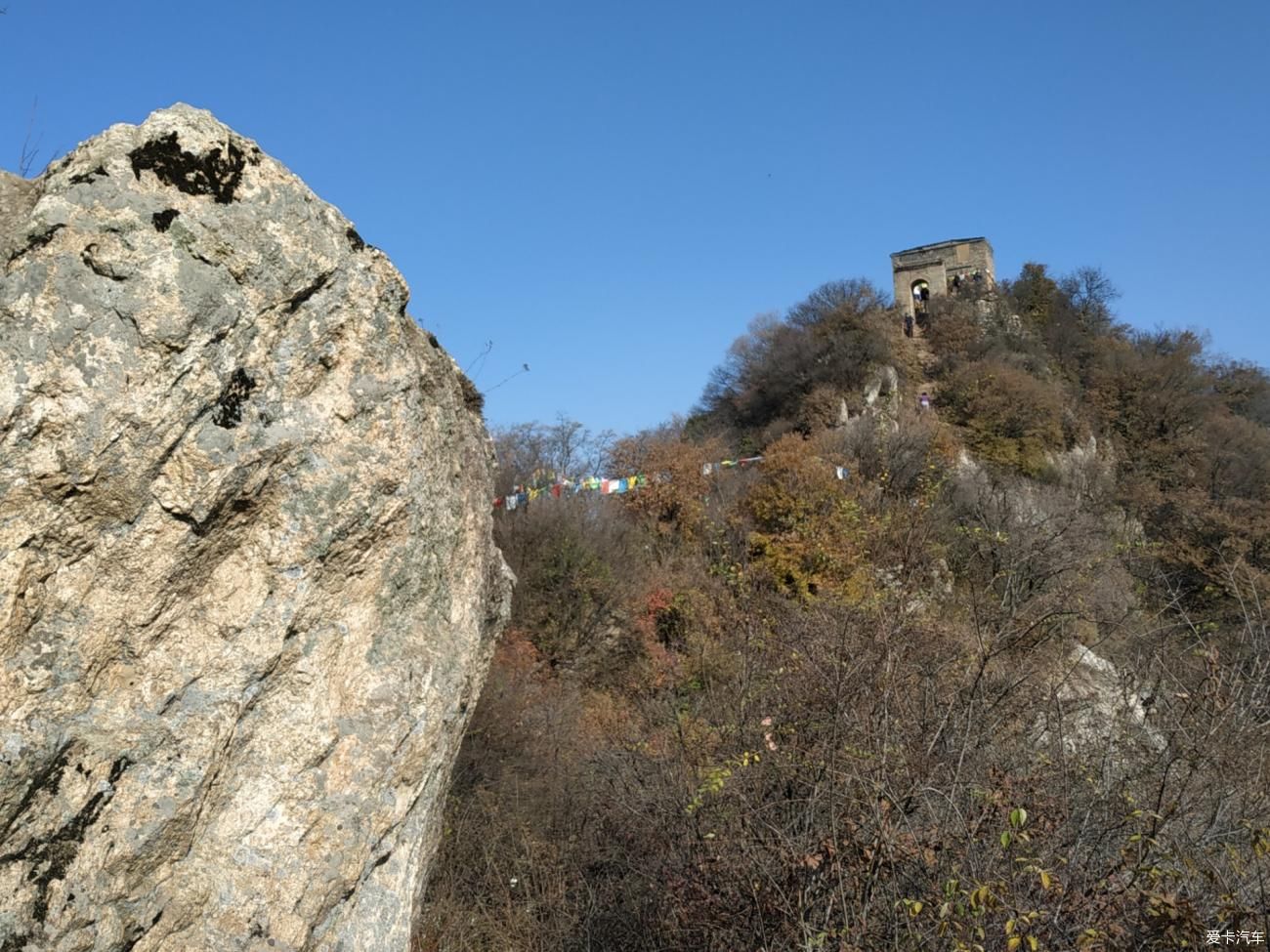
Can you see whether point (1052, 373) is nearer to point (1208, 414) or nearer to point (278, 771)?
point (1208, 414)

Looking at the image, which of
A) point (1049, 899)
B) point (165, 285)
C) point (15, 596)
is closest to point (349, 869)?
point (15, 596)

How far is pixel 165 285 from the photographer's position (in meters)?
3.34

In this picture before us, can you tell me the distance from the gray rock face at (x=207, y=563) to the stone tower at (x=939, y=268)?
33.7 m

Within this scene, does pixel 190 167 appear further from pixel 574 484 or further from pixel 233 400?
pixel 574 484

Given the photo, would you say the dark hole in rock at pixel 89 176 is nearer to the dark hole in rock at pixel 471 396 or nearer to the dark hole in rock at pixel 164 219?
the dark hole in rock at pixel 164 219

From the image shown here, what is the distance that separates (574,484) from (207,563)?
15.1 m

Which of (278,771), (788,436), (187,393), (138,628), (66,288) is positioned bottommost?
(278,771)

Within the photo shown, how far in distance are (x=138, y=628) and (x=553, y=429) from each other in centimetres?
1984

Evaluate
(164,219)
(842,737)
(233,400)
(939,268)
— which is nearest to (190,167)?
(164,219)

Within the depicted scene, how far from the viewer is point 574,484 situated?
61.0 ft

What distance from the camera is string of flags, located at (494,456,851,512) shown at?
16359mm

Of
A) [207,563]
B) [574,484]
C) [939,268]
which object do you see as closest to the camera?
[207,563]

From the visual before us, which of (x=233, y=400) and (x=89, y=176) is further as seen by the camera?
(x=233, y=400)

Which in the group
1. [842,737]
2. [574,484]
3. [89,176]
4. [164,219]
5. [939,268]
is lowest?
[842,737]
